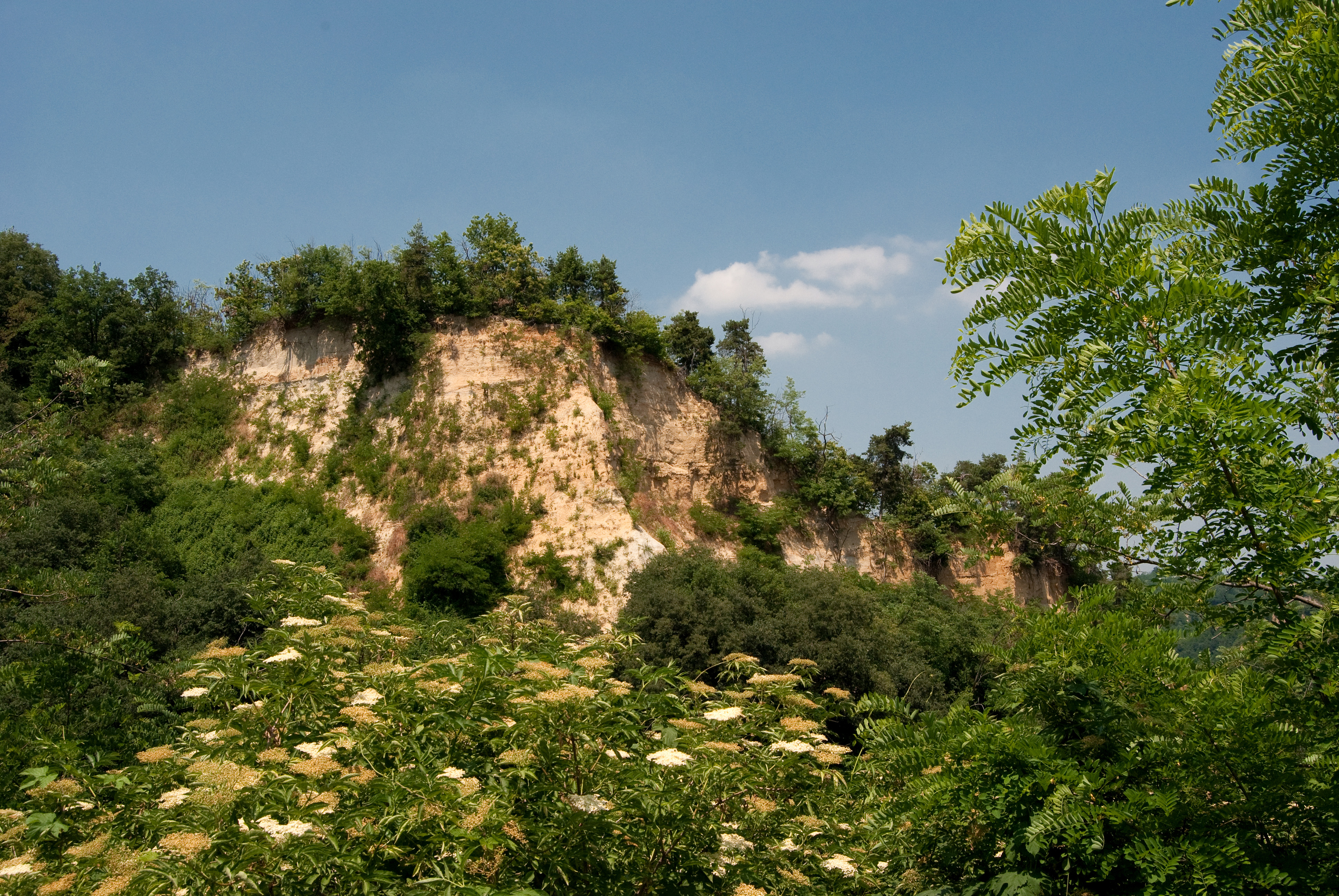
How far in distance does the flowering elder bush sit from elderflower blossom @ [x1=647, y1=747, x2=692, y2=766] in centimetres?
2

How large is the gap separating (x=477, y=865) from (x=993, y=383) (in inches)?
118

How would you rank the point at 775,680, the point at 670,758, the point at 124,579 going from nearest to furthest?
the point at 670,758 → the point at 775,680 → the point at 124,579

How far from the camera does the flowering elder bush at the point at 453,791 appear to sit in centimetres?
341

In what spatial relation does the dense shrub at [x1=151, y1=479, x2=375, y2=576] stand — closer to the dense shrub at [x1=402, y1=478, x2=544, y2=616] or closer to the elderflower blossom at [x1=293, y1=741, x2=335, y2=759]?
the dense shrub at [x1=402, y1=478, x2=544, y2=616]

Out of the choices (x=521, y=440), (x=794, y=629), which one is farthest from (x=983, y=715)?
(x=521, y=440)

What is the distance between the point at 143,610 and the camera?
61.4 feet

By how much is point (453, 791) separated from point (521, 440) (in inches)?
986

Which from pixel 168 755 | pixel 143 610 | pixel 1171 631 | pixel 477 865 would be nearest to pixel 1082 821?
pixel 1171 631

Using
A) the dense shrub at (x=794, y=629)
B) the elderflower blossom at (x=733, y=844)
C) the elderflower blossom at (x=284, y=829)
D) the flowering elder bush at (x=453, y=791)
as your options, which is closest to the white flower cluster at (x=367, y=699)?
the flowering elder bush at (x=453, y=791)

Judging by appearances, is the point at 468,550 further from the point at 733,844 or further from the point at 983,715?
the point at 983,715

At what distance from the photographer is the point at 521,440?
28.2 meters

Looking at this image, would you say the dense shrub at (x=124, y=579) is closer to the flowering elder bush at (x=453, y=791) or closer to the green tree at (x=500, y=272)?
the flowering elder bush at (x=453, y=791)

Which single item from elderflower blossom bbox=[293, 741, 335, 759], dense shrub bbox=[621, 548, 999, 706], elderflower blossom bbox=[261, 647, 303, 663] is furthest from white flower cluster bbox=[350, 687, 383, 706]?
dense shrub bbox=[621, 548, 999, 706]

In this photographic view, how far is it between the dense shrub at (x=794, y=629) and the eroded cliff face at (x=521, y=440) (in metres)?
3.02
